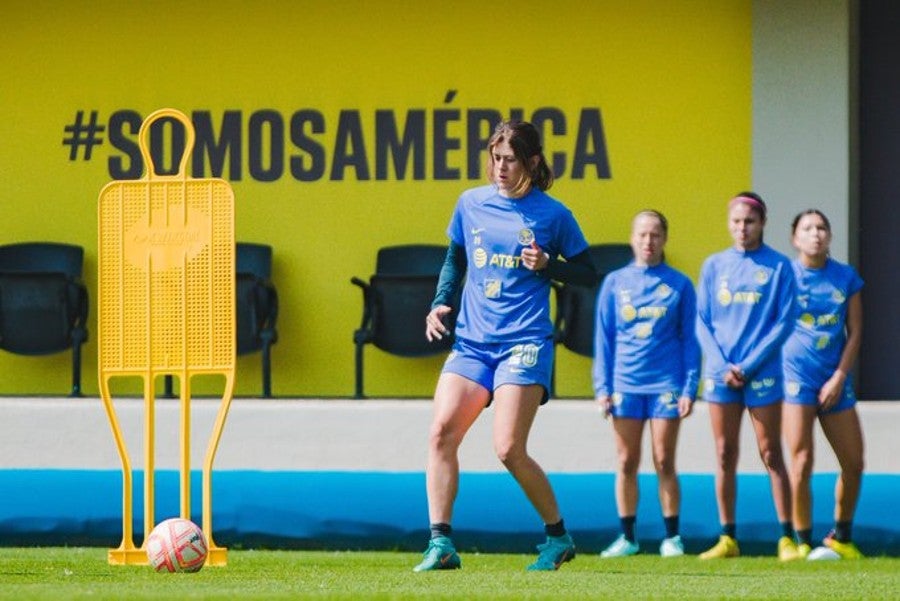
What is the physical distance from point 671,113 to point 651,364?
105 inches

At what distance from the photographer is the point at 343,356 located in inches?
424

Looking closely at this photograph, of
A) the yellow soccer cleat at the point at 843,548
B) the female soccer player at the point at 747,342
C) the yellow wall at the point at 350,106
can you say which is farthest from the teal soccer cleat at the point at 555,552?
the yellow wall at the point at 350,106

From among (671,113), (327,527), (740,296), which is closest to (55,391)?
(327,527)

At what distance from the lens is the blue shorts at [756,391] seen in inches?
308

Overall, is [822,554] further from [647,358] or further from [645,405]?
[647,358]

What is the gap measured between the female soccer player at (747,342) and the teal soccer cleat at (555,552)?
5.11ft

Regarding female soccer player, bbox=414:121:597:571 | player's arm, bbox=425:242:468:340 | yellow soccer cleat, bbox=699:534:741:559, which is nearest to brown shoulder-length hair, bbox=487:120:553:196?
female soccer player, bbox=414:121:597:571

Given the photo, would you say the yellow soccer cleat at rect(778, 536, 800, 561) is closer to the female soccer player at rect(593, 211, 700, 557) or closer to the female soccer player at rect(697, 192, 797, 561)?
the female soccer player at rect(697, 192, 797, 561)

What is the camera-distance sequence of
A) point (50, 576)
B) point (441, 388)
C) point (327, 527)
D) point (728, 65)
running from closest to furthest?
point (441, 388), point (50, 576), point (327, 527), point (728, 65)

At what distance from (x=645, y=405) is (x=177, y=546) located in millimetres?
2423

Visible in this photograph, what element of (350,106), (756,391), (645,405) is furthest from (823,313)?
(350,106)

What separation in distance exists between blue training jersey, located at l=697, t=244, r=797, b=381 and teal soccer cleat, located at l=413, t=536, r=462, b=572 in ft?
6.34

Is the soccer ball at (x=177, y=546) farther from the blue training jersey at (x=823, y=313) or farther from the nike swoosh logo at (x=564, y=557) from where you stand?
the blue training jersey at (x=823, y=313)

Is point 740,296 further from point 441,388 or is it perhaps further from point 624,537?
point 441,388
